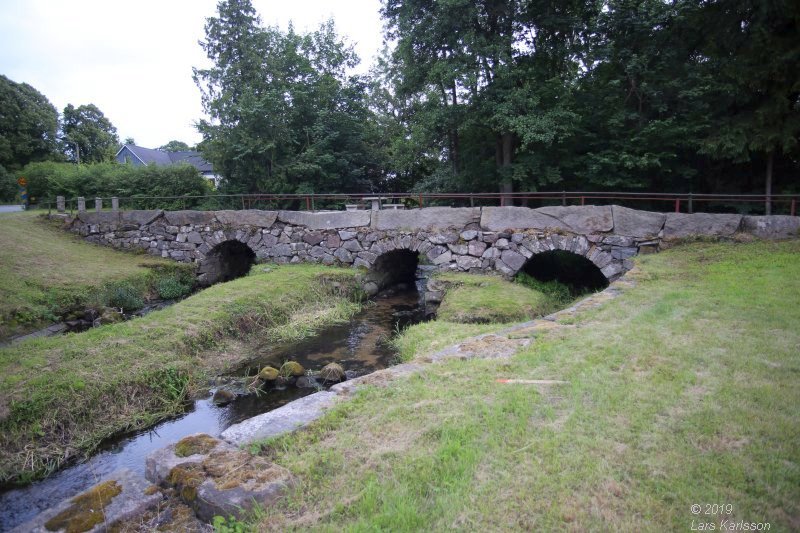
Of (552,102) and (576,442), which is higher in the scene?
(552,102)

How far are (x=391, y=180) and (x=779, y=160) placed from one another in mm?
14598

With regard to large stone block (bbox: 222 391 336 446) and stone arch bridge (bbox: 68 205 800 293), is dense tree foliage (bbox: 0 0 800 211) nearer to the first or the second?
stone arch bridge (bbox: 68 205 800 293)

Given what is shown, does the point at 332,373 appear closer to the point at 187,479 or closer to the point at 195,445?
the point at 195,445

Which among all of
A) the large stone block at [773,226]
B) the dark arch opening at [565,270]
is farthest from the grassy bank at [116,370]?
the large stone block at [773,226]

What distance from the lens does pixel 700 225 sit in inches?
418

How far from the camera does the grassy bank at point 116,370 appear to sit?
5895mm

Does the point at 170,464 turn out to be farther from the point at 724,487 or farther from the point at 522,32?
the point at 522,32

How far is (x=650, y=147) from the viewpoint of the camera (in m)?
14.3

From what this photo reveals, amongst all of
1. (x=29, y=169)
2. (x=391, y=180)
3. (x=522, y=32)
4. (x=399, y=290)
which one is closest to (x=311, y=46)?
(x=391, y=180)

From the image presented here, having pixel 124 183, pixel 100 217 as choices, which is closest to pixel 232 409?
pixel 100 217

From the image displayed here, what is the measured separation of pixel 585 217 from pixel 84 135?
4800 cm

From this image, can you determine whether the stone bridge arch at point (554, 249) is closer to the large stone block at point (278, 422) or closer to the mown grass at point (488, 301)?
the mown grass at point (488, 301)

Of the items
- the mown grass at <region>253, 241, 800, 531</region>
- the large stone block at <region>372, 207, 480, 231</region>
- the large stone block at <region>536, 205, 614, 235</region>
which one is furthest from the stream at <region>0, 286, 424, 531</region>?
the large stone block at <region>536, 205, 614, 235</region>

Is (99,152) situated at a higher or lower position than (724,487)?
higher
